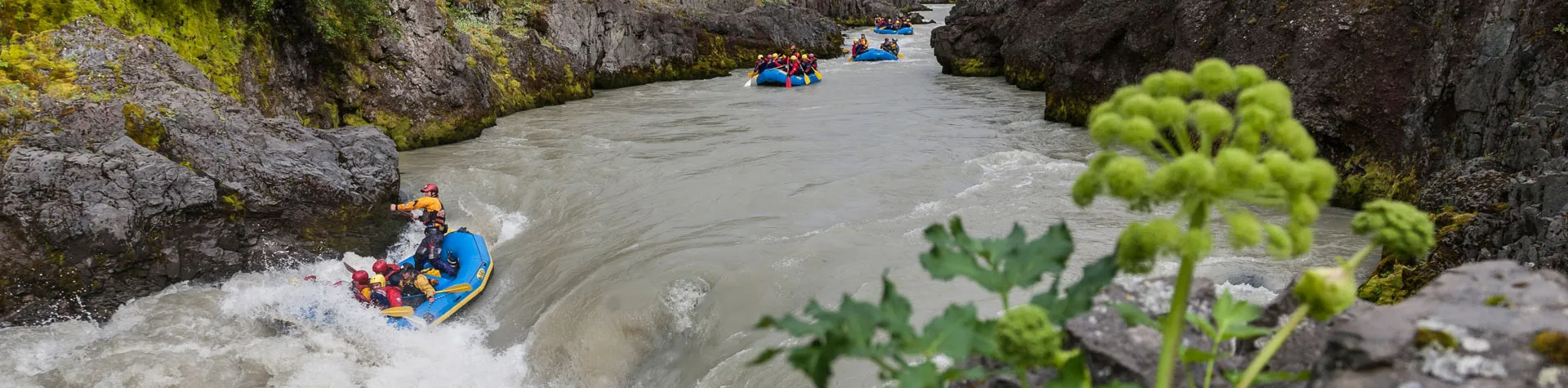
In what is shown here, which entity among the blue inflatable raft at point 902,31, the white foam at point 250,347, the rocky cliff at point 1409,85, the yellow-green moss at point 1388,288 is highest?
the rocky cliff at point 1409,85

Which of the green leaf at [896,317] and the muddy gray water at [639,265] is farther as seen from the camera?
the muddy gray water at [639,265]

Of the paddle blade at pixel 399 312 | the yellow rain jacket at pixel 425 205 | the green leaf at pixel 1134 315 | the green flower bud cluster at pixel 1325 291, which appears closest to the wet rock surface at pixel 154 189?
the yellow rain jacket at pixel 425 205

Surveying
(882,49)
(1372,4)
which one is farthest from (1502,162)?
(882,49)

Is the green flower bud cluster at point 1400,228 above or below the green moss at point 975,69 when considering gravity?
above

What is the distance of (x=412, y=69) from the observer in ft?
44.0

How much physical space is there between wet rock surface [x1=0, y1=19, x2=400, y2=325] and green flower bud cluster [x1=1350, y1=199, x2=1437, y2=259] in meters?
8.22

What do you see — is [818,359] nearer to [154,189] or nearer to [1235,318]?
[1235,318]

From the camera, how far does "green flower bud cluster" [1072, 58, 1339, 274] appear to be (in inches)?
42.6

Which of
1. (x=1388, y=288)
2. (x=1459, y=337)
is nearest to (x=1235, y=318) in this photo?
(x=1459, y=337)

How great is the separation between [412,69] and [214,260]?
6.56m

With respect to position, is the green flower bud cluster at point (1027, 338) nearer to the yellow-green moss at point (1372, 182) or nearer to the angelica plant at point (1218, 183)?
the angelica plant at point (1218, 183)

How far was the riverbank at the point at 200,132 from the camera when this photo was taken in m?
6.66

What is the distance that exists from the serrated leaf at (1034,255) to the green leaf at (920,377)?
0.18 meters

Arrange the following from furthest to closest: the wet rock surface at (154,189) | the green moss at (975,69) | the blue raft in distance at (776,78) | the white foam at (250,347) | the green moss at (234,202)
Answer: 1. the green moss at (975,69)
2. the blue raft in distance at (776,78)
3. the green moss at (234,202)
4. the wet rock surface at (154,189)
5. the white foam at (250,347)
